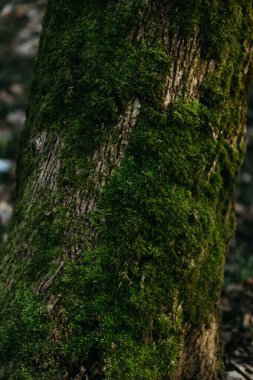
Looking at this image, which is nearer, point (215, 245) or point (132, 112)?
point (132, 112)

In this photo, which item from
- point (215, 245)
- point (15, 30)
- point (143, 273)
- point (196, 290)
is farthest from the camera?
point (15, 30)

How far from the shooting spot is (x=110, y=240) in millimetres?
1705

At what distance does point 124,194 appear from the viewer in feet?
5.64

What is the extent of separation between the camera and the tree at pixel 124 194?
5.43ft

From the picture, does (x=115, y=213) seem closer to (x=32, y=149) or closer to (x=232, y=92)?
(x=32, y=149)

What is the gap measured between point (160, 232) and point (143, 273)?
16 centimetres

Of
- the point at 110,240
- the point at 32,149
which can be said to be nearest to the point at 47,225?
the point at 110,240

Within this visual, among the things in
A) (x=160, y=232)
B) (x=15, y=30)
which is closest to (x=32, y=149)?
(x=160, y=232)

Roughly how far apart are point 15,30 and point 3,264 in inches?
219

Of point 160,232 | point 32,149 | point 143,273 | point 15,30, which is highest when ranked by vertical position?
point 15,30

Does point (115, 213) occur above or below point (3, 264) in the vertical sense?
above

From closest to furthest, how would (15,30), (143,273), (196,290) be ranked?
1. (143,273)
2. (196,290)
3. (15,30)

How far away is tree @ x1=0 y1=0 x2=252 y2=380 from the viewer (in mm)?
1654

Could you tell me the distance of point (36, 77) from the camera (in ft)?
7.09
